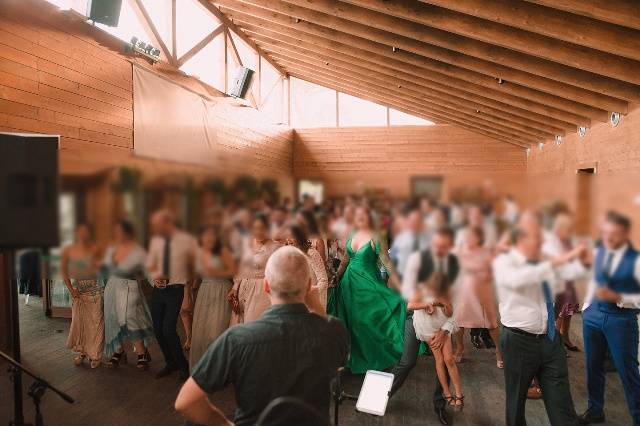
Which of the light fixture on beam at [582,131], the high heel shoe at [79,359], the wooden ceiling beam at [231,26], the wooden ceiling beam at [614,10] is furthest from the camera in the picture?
the wooden ceiling beam at [231,26]

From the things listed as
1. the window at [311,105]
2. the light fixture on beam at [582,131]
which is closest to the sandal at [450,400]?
the light fixture on beam at [582,131]

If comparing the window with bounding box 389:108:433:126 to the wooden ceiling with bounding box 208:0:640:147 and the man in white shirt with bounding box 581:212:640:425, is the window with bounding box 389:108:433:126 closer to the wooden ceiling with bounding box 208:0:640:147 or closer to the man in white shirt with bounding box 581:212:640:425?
the wooden ceiling with bounding box 208:0:640:147

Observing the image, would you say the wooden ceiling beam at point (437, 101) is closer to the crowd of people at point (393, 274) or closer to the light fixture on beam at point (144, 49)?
the light fixture on beam at point (144, 49)

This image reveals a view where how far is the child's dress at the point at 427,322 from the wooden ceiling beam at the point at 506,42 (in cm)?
245

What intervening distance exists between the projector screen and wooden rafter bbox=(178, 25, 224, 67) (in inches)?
25.3

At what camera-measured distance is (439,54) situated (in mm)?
5527

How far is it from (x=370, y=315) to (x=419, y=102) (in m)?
6.62

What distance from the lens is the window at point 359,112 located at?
38.1 ft

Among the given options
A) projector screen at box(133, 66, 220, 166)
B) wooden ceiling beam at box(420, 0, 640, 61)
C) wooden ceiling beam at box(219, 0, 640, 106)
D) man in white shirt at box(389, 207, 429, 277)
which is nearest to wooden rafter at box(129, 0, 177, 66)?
projector screen at box(133, 66, 220, 166)

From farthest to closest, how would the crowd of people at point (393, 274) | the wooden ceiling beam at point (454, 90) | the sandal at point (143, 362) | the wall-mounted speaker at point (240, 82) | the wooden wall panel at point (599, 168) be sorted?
1. the wall-mounted speaker at point (240, 82)
2. the wooden ceiling beam at point (454, 90)
3. the sandal at point (143, 362)
4. the crowd of people at point (393, 274)
5. the wooden wall panel at point (599, 168)

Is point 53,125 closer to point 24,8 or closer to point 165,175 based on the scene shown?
point 24,8

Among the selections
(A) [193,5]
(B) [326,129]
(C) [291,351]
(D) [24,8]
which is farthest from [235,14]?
(C) [291,351]

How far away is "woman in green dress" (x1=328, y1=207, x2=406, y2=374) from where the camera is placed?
359 cm

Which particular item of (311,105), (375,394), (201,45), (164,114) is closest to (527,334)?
(375,394)
